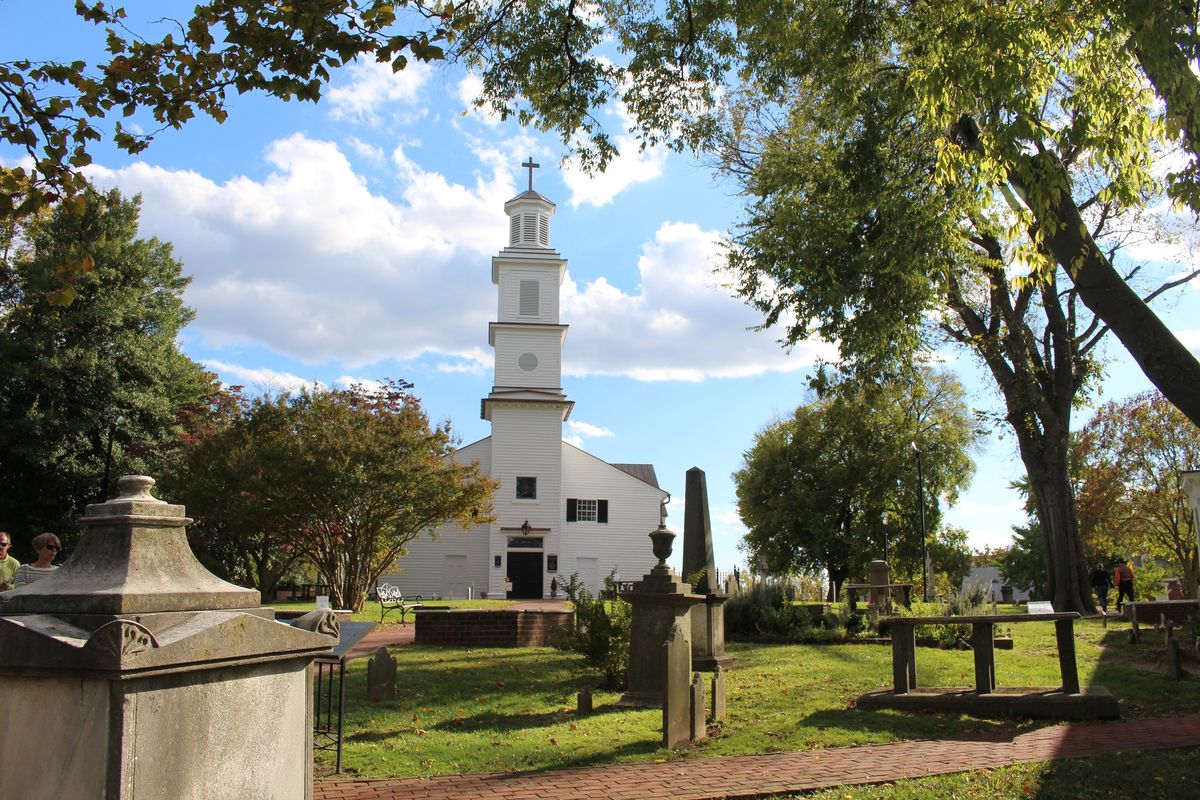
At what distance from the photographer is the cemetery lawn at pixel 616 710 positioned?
8.09 m

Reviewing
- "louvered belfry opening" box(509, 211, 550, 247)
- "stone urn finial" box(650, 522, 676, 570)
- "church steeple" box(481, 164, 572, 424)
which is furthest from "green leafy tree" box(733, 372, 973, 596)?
"stone urn finial" box(650, 522, 676, 570)

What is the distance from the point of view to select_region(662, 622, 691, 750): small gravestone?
8364 millimetres

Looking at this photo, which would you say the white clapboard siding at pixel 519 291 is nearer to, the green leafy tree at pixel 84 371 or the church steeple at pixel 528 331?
the church steeple at pixel 528 331

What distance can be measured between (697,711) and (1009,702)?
11.3 feet

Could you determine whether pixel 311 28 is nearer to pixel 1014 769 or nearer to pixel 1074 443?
pixel 1014 769

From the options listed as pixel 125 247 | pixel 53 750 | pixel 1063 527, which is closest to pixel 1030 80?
pixel 53 750

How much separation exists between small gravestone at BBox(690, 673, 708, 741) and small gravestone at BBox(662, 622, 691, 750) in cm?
4

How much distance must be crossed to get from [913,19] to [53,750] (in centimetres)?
1150

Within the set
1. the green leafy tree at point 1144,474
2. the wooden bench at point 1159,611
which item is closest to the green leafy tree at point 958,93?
the wooden bench at point 1159,611

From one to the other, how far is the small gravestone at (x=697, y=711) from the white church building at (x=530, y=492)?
36.5m

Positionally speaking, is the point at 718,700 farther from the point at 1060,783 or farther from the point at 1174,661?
the point at 1174,661

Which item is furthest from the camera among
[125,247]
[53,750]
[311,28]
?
[125,247]

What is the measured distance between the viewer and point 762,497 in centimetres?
4553

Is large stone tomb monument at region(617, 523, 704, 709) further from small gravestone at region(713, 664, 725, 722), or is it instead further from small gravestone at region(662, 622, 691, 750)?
small gravestone at region(662, 622, 691, 750)
